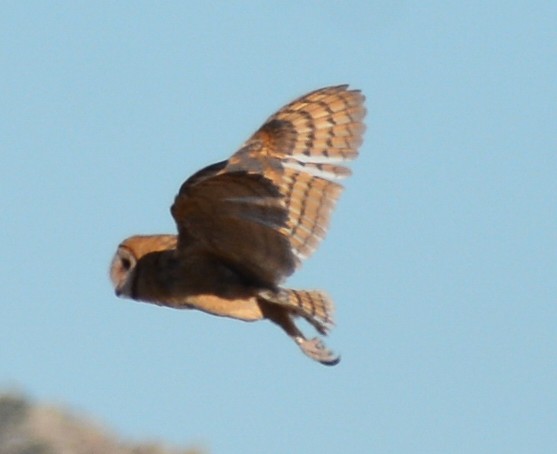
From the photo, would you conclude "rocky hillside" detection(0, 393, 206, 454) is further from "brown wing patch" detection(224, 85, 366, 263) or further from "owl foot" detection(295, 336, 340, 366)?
"owl foot" detection(295, 336, 340, 366)

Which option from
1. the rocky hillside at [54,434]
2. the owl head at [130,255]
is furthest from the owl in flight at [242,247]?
the rocky hillside at [54,434]

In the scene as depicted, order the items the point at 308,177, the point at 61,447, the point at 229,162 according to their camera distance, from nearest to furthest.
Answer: the point at 229,162
the point at 308,177
the point at 61,447

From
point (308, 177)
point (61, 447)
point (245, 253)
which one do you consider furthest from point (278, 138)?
point (61, 447)

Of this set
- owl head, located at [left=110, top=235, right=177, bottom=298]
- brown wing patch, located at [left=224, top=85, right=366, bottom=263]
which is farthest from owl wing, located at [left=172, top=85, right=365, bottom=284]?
owl head, located at [left=110, top=235, right=177, bottom=298]

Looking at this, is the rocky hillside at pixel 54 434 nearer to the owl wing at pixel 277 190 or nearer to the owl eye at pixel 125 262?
the owl wing at pixel 277 190

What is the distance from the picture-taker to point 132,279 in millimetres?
15031

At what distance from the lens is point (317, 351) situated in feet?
49.8

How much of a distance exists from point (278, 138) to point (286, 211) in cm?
181

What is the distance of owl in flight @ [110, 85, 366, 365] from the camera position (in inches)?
570

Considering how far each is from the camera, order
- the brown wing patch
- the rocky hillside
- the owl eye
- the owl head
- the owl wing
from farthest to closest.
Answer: the rocky hillside, the brown wing patch, the owl eye, the owl head, the owl wing

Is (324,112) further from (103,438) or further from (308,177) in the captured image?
(103,438)

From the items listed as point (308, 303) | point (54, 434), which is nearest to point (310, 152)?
point (308, 303)

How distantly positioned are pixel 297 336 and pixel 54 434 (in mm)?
23772

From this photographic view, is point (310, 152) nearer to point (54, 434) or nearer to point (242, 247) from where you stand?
point (242, 247)
